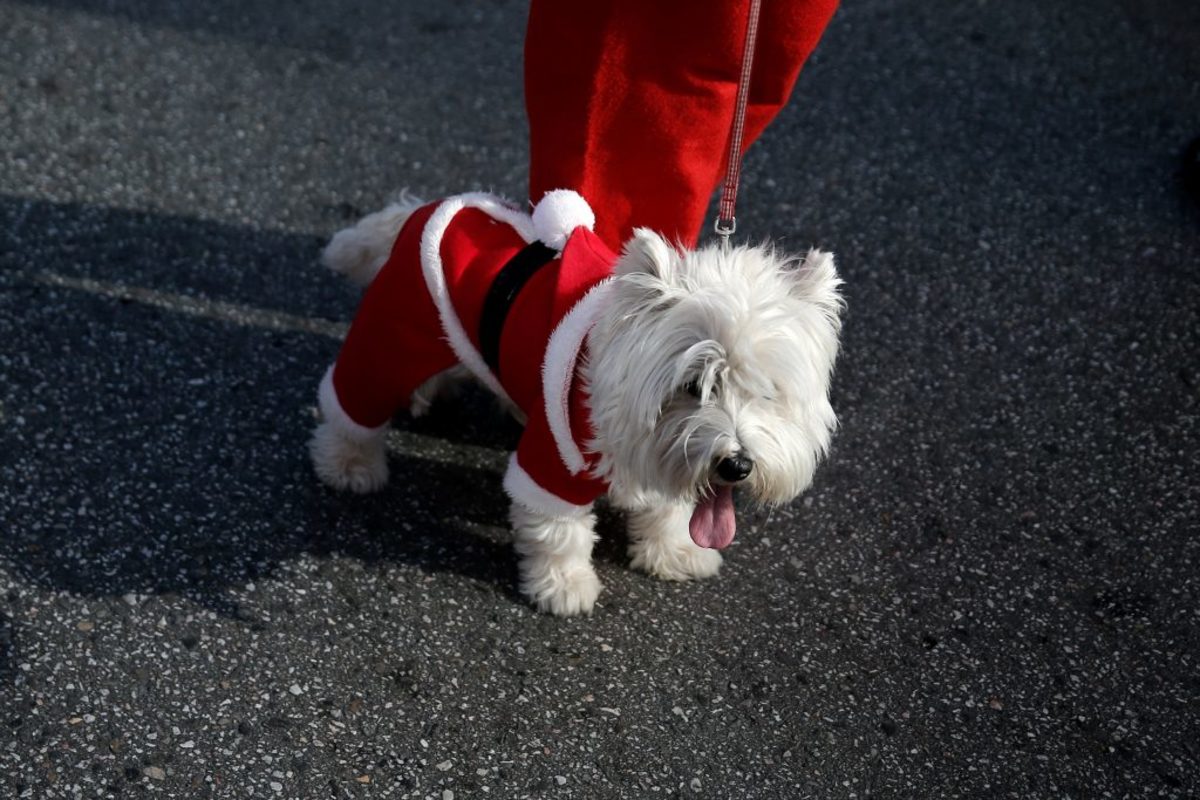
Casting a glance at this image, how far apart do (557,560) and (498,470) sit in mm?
609

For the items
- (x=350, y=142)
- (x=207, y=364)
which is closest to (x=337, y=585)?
(x=207, y=364)

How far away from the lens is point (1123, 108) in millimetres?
5621

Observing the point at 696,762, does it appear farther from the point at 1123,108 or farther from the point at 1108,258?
the point at 1123,108

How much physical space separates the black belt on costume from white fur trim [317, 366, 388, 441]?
1.82 feet

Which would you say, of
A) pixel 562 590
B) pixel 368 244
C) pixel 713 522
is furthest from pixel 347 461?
pixel 713 522

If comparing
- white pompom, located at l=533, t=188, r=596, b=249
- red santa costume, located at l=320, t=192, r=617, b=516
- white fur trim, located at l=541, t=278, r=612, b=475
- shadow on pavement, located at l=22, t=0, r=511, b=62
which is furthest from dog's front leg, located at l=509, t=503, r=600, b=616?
shadow on pavement, located at l=22, t=0, r=511, b=62

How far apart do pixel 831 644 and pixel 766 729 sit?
376 millimetres

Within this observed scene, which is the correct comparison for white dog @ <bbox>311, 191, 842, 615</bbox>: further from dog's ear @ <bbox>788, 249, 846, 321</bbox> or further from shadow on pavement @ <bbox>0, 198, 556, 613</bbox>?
shadow on pavement @ <bbox>0, 198, 556, 613</bbox>

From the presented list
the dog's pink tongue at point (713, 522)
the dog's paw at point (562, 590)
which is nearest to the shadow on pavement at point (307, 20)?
the dog's paw at point (562, 590)

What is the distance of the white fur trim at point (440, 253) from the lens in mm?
3176

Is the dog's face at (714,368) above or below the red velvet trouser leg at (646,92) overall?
below

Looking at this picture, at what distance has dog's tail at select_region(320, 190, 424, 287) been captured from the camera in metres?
3.67

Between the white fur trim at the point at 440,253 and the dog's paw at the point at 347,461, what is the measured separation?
20.1 inches

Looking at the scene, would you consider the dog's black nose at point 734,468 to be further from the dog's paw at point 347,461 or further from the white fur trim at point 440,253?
the dog's paw at point 347,461
